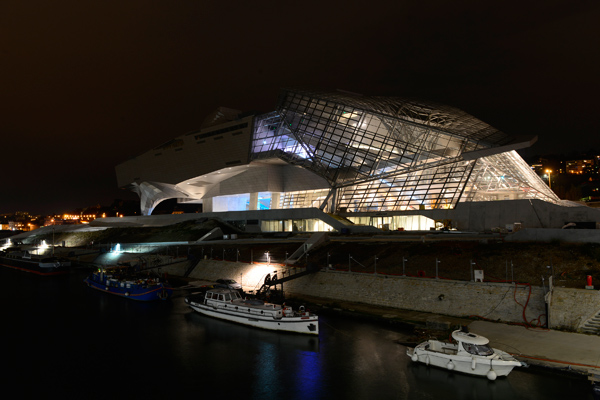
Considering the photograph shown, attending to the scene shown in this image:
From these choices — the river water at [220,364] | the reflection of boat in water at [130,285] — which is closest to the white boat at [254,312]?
the river water at [220,364]

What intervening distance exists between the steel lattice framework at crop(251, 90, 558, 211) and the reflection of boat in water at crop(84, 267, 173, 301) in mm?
34044

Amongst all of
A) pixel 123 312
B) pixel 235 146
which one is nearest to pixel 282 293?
pixel 123 312

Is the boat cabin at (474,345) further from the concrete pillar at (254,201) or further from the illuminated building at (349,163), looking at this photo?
the concrete pillar at (254,201)

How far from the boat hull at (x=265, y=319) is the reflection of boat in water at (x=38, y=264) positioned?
4045 centimetres

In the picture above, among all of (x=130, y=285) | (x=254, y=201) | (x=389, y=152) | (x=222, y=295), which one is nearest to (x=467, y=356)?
(x=222, y=295)

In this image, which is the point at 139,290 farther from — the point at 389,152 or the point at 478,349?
the point at 389,152

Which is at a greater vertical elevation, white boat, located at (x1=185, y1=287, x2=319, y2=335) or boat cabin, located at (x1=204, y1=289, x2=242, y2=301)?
boat cabin, located at (x1=204, y1=289, x2=242, y2=301)

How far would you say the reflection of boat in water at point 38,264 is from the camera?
65.5m

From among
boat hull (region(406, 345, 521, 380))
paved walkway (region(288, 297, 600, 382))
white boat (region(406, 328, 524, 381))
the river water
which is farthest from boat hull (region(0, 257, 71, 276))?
boat hull (region(406, 345, 521, 380))

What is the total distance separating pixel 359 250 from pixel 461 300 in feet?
53.2

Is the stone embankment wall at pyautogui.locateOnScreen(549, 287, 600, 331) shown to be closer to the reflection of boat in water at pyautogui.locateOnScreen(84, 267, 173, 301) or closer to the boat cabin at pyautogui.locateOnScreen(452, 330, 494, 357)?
the boat cabin at pyautogui.locateOnScreen(452, 330, 494, 357)

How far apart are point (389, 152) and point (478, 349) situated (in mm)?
47643

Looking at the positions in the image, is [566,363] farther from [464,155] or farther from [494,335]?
[464,155]

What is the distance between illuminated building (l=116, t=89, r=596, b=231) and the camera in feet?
193
